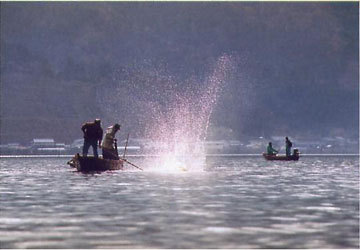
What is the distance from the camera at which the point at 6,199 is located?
31.7 m

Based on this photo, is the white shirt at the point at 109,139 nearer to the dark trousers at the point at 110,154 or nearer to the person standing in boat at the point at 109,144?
the person standing in boat at the point at 109,144

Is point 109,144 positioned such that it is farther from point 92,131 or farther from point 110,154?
point 92,131

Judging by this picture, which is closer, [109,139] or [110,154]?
[109,139]

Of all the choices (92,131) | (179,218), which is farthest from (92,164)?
(179,218)

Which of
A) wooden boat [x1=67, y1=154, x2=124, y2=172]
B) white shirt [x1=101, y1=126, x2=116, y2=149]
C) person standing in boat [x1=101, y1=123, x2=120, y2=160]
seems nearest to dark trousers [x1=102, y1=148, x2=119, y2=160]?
person standing in boat [x1=101, y1=123, x2=120, y2=160]

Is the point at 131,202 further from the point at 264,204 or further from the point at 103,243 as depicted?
the point at 103,243

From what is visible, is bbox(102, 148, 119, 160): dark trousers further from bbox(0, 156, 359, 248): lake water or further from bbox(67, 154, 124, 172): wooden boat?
bbox(0, 156, 359, 248): lake water

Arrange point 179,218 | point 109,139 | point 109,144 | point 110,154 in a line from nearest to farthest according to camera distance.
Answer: point 179,218 < point 109,139 < point 109,144 < point 110,154

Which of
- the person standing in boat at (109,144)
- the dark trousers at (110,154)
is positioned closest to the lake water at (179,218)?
the person standing in boat at (109,144)

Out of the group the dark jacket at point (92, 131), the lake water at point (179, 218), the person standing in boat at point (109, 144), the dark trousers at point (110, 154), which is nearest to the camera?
the lake water at point (179, 218)

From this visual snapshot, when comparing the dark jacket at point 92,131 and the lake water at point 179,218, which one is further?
the dark jacket at point 92,131

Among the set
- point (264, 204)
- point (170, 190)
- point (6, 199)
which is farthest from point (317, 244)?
point (170, 190)

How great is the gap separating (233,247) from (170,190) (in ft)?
63.8

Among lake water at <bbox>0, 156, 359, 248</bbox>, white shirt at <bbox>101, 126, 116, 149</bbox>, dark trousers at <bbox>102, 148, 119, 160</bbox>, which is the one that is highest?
white shirt at <bbox>101, 126, 116, 149</bbox>
